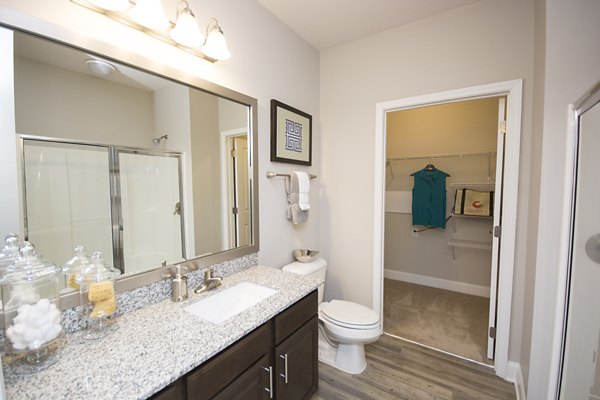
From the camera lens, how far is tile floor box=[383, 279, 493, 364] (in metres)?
2.23

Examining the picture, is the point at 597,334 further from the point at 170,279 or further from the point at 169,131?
the point at 169,131

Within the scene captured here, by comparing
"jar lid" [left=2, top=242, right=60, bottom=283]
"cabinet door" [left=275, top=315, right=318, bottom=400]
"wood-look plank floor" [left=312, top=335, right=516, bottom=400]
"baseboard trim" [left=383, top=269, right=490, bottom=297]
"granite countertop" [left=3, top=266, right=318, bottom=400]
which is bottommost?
Result: "wood-look plank floor" [left=312, top=335, right=516, bottom=400]

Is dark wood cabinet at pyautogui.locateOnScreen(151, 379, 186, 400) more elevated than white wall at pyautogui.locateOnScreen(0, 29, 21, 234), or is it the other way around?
white wall at pyautogui.locateOnScreen(0, 29, 21, 234)

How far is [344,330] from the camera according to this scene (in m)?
1.83

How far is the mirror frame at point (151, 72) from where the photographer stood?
2.98ft

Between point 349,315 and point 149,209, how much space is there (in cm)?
148

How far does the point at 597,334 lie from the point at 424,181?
7.25 feet

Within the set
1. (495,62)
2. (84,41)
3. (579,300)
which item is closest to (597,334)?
(579,300)

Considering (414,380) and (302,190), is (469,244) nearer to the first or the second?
(414,380)

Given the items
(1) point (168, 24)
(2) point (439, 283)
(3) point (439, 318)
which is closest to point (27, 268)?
(1) point (168, 24)

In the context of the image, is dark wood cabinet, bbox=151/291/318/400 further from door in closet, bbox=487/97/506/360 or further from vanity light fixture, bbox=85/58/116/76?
door in closet, bbox=487/97/506/360

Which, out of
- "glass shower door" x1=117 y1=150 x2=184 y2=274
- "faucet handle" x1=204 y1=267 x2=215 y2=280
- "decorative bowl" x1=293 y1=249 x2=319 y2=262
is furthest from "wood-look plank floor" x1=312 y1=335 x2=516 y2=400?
"glass shower door" x1=117 y1=150 x2=184 y2=274

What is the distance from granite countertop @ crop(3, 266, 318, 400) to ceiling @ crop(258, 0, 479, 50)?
6.38ft

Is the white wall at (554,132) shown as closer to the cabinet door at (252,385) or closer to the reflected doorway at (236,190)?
the cabinet door at (252,385)
